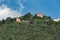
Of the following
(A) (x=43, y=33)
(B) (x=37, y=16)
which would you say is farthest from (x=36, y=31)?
(B) (x=37, y=16)

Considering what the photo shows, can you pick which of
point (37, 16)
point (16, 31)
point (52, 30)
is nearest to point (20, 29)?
point (16, 31)

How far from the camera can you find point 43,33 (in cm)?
4762

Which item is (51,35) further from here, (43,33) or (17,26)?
(17,26)

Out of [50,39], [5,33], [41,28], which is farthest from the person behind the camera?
[41,28]

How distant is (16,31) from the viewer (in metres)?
48.6

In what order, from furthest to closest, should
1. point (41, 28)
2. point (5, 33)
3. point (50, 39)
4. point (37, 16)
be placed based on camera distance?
point (37, 16), point (41, 28), point (5, 33), point (50, 39)

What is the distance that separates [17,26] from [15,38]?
27.4ft

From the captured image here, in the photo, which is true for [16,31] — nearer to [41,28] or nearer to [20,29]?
[20,29]

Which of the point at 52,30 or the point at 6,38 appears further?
the point at 52,30

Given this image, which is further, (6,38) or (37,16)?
(37,16)

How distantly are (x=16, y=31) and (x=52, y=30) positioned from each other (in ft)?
17.2

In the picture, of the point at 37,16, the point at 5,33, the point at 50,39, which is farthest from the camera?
the point at 37,16

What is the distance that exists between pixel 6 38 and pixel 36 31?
5.79m

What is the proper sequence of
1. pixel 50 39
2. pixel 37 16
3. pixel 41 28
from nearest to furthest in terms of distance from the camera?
pixel 50 39, pixel 41 28, pixel 37 16
